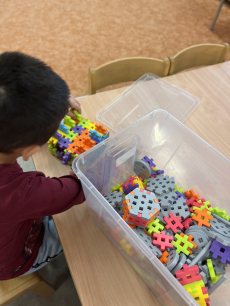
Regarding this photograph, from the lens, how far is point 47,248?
74cm

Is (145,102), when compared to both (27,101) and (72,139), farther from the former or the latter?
(27,101)

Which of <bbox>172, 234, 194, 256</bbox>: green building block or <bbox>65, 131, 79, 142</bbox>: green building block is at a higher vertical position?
<bbox>65, 131, 79, 142</bbox>: green building block

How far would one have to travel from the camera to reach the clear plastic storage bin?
481 millimetres

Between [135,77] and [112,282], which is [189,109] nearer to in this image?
[135,77]

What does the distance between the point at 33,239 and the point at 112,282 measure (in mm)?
288

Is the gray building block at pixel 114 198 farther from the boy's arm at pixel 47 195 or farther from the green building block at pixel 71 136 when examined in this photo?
the green building block at pixel 71 136

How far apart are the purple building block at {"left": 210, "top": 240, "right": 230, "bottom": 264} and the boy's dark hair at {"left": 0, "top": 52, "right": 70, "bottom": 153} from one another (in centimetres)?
46

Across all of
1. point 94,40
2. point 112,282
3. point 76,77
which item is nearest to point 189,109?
point 112,282

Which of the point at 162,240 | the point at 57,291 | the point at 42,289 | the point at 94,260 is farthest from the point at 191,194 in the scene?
the point at 57,291

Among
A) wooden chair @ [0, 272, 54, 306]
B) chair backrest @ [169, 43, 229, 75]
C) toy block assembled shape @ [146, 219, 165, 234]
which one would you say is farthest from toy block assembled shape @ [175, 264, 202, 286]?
chair backrest @ [169, 43, 229, 75]

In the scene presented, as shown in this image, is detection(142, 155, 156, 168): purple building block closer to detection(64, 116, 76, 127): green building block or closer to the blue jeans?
detection(64, 116, 76, 127): green building block

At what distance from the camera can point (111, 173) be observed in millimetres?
672

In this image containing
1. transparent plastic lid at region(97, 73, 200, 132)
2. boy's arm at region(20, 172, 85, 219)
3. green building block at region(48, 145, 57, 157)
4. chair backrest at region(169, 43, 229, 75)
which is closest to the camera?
boy's arm at region(20, 172, 85, 219)

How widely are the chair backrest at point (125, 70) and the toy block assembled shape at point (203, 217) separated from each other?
627 millimetres
